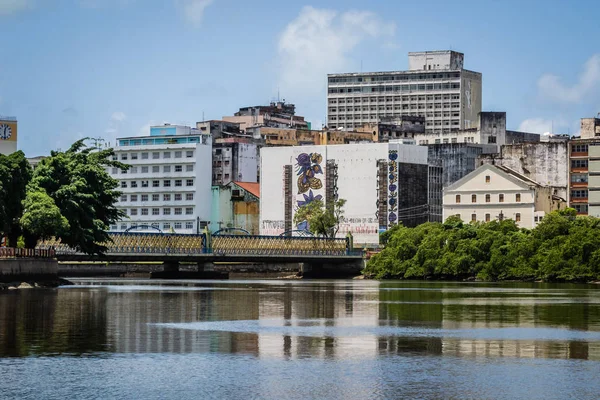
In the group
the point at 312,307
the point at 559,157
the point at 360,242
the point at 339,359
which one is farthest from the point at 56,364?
the point at 360,242

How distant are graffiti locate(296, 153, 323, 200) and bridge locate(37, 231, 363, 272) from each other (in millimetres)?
18614

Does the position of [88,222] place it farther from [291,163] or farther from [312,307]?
[291,163]

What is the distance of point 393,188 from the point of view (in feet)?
617

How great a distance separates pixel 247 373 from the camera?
37.0 metres

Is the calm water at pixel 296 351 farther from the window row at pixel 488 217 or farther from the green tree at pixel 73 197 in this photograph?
the window row at pixel 488 217

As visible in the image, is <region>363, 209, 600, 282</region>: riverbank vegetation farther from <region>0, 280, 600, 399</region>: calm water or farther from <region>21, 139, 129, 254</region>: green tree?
<region>0, 280, 600, 399</region>: calm water

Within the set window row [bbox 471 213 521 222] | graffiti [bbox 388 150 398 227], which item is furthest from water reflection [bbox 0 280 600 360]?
graffiti [bbox 388 150 398 227]

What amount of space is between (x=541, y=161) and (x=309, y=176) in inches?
1551

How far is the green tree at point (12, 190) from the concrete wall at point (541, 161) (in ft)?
308

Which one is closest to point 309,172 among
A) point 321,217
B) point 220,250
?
point 321,217

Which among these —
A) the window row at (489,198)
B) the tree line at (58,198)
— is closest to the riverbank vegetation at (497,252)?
the window row at (489,198)

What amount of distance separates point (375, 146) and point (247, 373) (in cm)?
15351

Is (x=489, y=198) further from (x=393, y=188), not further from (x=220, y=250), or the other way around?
(x=220, y=250)

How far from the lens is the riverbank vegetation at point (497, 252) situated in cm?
12519
